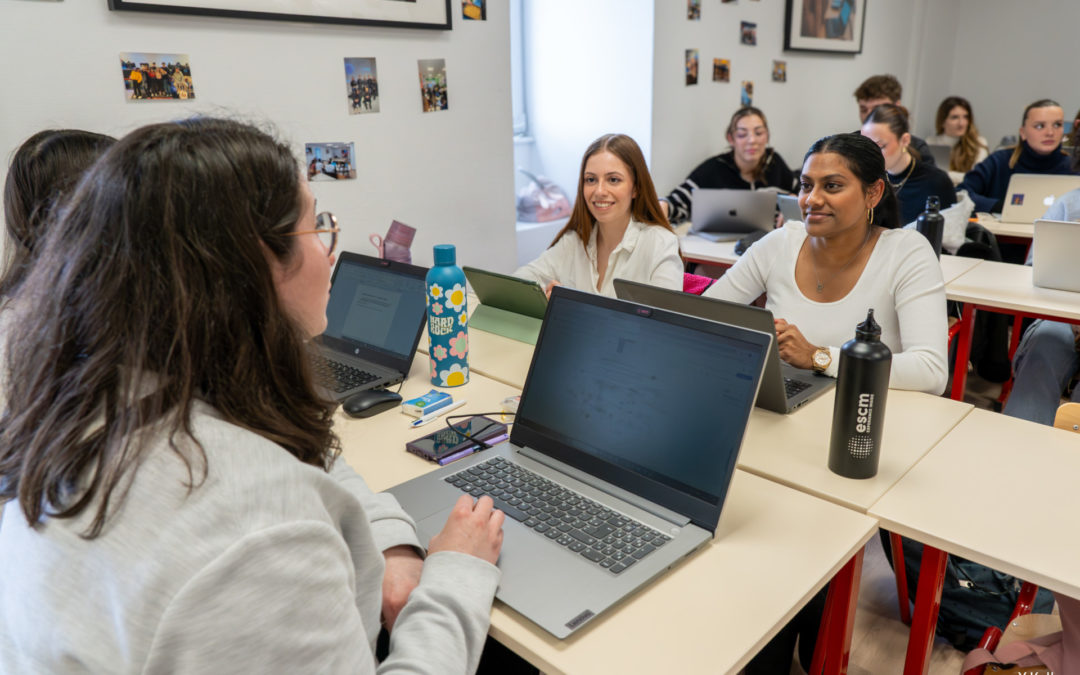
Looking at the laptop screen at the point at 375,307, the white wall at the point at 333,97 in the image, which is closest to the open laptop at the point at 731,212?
the white wall at the point at 333,97

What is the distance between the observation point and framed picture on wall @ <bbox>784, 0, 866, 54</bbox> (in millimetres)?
4461

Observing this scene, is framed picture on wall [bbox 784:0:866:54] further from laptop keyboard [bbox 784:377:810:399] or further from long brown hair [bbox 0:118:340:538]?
long brown hair [bbox 0:118:340:538]

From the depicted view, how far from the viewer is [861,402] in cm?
112

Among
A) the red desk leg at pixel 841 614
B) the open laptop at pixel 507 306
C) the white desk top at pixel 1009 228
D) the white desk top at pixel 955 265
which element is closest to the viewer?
the red desk leg at pixel 841 614

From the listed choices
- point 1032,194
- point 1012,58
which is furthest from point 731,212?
point 1012,58

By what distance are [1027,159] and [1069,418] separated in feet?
11.5

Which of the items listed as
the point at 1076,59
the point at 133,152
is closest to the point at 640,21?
the point at 133,152

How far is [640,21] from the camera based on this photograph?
11.7ft

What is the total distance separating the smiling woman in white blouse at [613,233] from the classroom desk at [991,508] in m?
1.05

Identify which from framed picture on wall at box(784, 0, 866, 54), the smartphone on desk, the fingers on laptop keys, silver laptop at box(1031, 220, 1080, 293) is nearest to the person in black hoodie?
framed picture on wall at box(784, 0, 866, 54)

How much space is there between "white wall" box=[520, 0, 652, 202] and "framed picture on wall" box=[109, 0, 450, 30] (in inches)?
48.1

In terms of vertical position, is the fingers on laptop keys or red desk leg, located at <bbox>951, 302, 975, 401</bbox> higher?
the fingers on laptop keys

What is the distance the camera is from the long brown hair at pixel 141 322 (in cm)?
59

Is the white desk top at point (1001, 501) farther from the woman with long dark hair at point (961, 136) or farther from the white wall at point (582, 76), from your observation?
the woman with long dark hair at point (961, 136)
